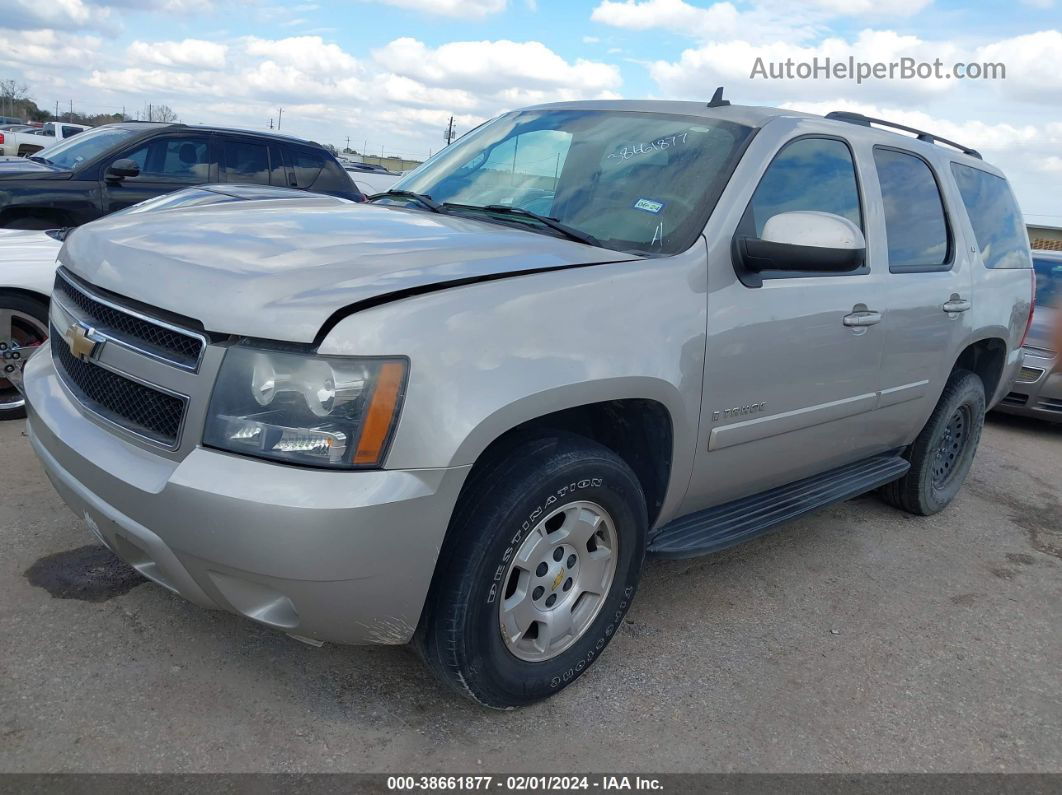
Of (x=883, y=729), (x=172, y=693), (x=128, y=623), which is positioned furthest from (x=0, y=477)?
(x=883, y=729)

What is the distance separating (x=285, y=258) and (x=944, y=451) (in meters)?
3.88

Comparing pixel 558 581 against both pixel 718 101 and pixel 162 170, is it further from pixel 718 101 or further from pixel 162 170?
pixel 162 170

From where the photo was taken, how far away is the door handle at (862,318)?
11.2 feet

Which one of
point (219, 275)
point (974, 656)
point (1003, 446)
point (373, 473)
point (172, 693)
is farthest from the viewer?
point (1003, 446)

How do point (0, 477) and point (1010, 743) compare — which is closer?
point (1010, 743)

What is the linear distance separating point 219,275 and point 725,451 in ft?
5.73

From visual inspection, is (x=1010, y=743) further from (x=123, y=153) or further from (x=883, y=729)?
(x=123, y=153)

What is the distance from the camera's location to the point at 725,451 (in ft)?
10.1

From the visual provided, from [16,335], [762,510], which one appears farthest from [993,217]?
[16,335]

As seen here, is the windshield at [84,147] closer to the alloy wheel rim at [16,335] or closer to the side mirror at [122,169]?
the side mirror at [122,169]

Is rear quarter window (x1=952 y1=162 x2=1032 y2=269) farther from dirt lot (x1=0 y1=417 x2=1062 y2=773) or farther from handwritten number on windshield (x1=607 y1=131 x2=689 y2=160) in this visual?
handwritten number on windshield (x1=607 y1=131 x2=689 y2=160)

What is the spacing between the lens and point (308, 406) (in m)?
2.13

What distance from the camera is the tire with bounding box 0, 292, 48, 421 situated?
182 inches

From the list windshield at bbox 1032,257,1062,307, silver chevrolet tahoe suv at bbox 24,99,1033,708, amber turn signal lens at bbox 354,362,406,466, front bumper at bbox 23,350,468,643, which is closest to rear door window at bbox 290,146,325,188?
silver chevrolet tahoe suv at bbox 24,99,1033,708
